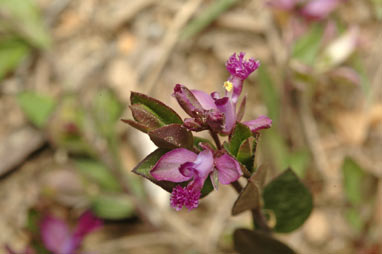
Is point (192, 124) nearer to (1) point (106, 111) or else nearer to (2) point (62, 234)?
(2) point (62, 234)

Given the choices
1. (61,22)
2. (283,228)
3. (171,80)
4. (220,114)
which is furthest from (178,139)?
(61,22)

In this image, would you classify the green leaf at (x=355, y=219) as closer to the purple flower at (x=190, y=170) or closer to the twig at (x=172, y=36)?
the twig at (x=172, y=36)

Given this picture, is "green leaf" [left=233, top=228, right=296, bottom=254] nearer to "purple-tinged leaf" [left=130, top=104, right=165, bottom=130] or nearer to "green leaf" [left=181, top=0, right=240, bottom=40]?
"purple-tinged leaf" [left=130, top=104, right=165, bottom=130]

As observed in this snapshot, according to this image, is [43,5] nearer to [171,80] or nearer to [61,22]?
[61,22]

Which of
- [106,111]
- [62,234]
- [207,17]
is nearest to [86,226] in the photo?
[62,234]

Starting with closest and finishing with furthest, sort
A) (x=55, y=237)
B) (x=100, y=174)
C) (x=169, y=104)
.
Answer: (x=55, y=237)
(x=100, y=174)
(x=169, y=104)
